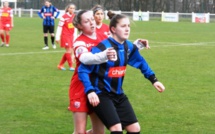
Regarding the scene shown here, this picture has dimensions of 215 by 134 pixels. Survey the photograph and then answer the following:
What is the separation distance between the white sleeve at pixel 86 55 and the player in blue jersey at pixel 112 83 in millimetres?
107

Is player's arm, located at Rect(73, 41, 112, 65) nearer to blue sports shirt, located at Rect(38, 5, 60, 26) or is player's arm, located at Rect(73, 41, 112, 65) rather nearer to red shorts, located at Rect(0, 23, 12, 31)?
blue sports shirt, located at Rect(38, 5, 60, 26)

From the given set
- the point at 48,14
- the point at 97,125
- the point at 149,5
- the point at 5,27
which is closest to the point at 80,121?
the point at 97,125

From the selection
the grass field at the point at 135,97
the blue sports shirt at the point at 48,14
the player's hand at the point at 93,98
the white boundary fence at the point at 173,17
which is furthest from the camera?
the white boundary fence at the point at 173,17

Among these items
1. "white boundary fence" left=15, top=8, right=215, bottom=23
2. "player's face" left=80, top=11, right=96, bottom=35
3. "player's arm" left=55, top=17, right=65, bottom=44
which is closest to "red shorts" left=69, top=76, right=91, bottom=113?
"player's face" left=80, top=11, right=96, bottom=35

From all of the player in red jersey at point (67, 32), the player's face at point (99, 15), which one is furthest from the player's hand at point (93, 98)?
the player in red jersey at point (67, 32)

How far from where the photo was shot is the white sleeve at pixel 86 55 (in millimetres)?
5018

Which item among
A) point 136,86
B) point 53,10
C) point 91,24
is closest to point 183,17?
point 53,10

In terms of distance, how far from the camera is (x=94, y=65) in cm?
528

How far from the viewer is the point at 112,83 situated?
5.35m

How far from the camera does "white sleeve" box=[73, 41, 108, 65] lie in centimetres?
502

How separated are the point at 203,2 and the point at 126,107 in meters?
59.4

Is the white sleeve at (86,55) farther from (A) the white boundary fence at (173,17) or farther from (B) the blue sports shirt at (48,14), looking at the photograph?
(A) the white boundary fence at (173,17)

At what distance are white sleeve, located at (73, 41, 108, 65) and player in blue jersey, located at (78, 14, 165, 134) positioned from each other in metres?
0.11

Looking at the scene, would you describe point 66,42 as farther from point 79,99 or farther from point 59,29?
point 79,99
